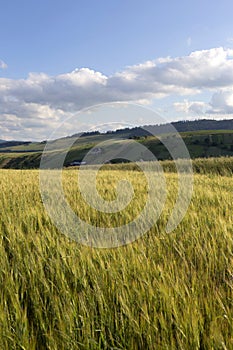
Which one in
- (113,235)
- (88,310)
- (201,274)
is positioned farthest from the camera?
(113,235)

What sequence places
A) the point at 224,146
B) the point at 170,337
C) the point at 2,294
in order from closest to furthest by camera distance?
the point at 170,337 → the point at 2,294 → the point at 224,146

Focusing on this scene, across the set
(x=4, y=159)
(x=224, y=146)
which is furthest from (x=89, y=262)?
(x=4, y=159)

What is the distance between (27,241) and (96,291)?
1.40 metres

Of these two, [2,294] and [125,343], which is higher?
[2,294]

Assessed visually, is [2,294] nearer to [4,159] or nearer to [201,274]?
[201,274]

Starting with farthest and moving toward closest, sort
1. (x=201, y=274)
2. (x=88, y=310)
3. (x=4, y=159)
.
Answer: (x=4, y=159)
(x=201, y=274)
(x=88, y=310)

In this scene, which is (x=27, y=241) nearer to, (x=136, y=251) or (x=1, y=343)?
(x=136, y=251)

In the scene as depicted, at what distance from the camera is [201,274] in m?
2.53

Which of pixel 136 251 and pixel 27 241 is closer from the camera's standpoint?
pixel 136 251

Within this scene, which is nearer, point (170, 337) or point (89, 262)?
point (170, 337)

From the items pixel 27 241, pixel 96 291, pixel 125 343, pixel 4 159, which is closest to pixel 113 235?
pixel 27 241

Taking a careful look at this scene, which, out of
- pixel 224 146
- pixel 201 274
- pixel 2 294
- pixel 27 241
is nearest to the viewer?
pixel 2 294

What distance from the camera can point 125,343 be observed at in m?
1.78

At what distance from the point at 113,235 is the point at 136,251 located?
719 mm
